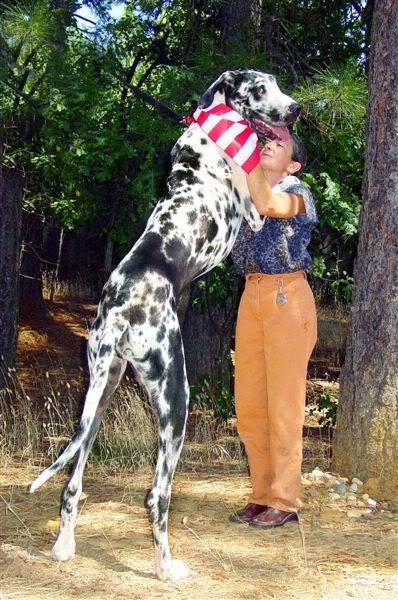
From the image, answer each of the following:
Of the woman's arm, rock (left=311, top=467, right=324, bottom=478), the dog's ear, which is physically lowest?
rock (left=311, top=467, right=324, bottom=478)

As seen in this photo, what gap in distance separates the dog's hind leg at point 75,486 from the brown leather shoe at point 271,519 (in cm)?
110

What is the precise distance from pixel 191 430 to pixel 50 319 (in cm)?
767

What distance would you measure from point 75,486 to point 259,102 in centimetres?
224

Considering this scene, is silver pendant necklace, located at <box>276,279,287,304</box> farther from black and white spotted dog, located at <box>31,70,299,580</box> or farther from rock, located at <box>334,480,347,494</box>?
rock, located at <box>334,480,347,494</box>

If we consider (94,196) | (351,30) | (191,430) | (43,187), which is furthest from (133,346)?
(43,187)

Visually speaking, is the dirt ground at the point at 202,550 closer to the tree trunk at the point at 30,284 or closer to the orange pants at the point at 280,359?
A: the orange pants at the point at 280,359

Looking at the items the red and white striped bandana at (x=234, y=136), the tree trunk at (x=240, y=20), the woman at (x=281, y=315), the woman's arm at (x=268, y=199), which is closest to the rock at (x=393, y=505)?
the woman at (x=281, y=315)

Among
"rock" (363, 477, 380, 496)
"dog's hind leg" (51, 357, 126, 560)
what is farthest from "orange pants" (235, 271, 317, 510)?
"dog's hind leg" (51, 357, 126, 560)

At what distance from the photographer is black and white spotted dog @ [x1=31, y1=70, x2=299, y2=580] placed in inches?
152

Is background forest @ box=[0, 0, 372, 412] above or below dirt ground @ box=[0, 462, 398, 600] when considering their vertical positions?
above

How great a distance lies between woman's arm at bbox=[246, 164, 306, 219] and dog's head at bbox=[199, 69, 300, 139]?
1.11 ft

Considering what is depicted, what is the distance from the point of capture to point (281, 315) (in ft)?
15.0

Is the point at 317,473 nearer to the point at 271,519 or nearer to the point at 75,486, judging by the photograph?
the point at 271,519

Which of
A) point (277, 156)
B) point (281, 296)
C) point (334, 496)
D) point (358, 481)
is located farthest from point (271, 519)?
point (277, 156)
